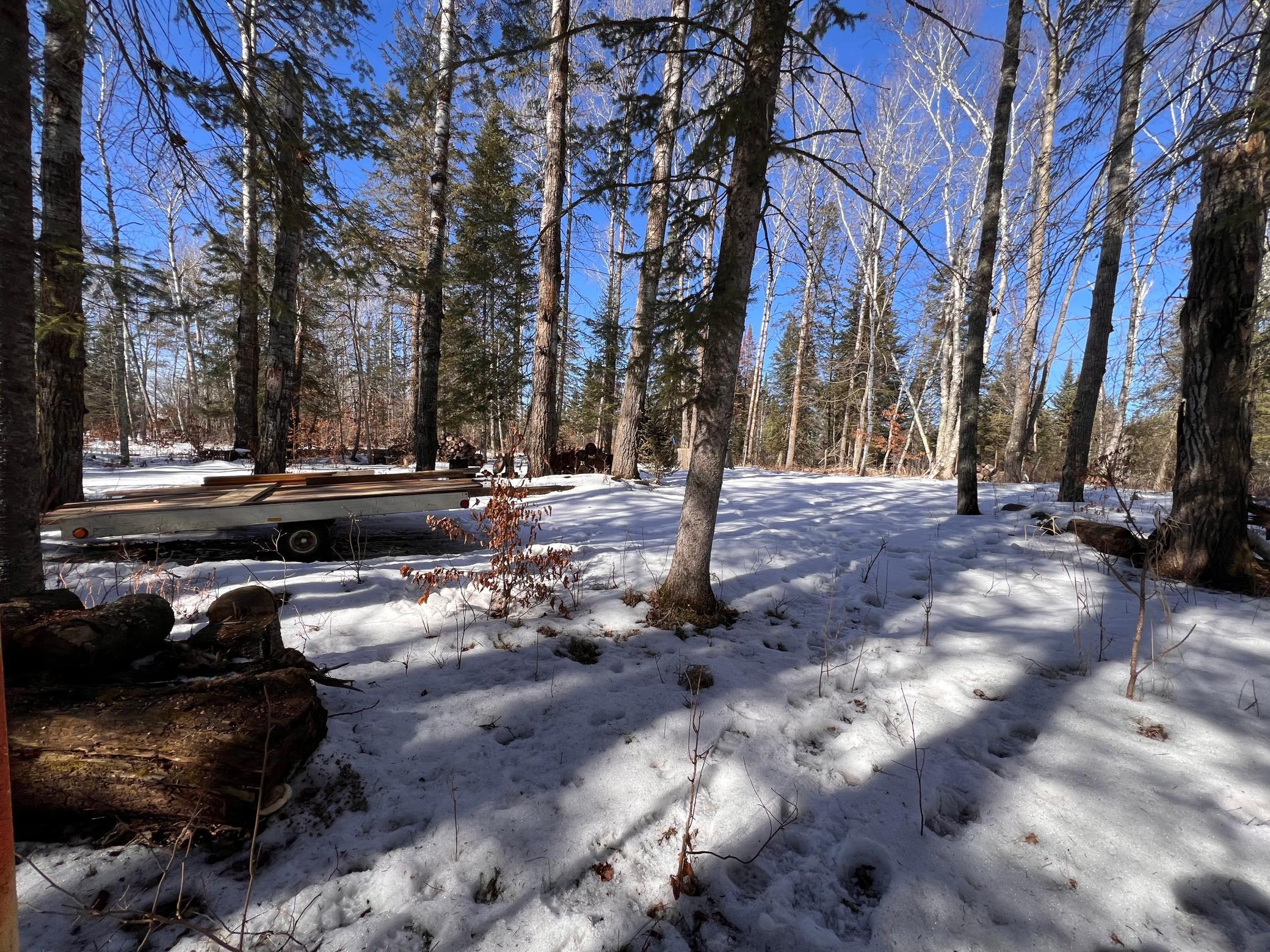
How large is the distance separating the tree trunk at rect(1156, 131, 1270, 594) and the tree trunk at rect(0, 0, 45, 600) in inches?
305

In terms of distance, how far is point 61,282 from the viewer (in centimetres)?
507

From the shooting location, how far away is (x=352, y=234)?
3756 mm

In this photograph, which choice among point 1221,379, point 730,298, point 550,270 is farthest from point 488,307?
point 1221,379

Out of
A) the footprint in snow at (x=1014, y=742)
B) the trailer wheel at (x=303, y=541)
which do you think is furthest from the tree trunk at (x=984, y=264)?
the trailer wheel at (x=303, y=541)

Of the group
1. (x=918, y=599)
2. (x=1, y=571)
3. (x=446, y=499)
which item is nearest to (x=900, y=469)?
(x=918, y=599)

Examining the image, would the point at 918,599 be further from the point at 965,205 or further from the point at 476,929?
the point at 965,205

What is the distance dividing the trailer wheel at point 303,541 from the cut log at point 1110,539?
26.0ft

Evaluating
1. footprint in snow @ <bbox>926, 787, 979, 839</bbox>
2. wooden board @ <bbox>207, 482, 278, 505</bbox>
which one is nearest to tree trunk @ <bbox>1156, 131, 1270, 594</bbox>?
footprint in snow @ <bbox>926, 787, 979, 839</bbox>

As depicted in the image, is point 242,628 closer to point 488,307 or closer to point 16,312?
point 16,312

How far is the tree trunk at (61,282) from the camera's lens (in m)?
4.67

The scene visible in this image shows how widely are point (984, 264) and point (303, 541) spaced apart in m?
9.82

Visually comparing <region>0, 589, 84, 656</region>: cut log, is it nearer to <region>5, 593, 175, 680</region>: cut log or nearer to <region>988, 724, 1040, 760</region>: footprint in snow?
Result: <region>5, 593, 175, 680</region>: cut log

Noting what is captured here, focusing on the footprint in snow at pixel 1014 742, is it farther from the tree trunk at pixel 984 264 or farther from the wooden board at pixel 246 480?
the wooden board at pixel 246 480

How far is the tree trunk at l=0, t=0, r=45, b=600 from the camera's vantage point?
7.16 feet
